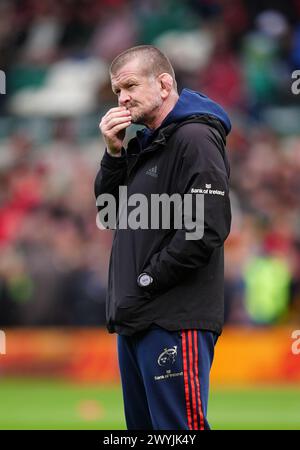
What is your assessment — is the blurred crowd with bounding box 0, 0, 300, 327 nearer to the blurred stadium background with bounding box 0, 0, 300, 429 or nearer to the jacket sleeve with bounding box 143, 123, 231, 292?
the blurred stadium background with bounding box 0, 0, 300, 429

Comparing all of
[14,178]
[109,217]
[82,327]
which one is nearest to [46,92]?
[14,178]

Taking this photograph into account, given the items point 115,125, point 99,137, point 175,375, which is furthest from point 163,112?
point 99,137

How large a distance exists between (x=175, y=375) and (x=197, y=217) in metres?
0.77

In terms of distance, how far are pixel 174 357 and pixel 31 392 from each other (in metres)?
7.75

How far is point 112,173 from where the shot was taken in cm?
603

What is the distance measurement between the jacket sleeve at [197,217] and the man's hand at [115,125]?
1.15 feet

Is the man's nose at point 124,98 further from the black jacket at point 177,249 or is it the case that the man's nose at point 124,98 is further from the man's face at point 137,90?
the black jacket at point 177,249

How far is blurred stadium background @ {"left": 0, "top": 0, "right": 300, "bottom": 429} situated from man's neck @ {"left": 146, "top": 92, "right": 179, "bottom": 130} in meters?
5.03

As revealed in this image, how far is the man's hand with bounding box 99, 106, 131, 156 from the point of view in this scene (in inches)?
229

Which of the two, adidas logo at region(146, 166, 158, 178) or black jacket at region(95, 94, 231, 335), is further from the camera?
adidas logo at region(146, 166, 158, 178)

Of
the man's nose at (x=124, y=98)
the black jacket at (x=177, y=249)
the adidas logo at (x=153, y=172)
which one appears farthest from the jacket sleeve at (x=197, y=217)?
the man's nose at (x=124, y=98)

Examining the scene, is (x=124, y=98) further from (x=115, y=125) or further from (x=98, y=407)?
(x=98, y=407)

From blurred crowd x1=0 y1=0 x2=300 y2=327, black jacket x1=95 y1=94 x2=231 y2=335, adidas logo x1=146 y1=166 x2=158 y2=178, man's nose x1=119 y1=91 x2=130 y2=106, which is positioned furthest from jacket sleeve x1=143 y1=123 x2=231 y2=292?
blurred crowd x1=0 y1=0 x2=300 y2=327

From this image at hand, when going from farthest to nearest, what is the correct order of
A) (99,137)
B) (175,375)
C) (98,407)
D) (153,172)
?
(99,137) → (98,407) → (153,172) → (175,375)
